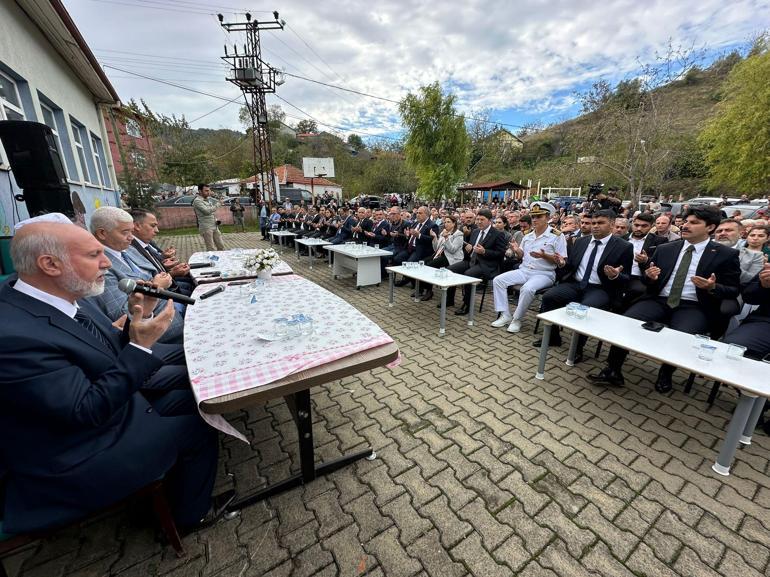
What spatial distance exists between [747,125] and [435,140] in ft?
49.3

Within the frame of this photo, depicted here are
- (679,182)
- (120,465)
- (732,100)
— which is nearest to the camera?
(120,465)

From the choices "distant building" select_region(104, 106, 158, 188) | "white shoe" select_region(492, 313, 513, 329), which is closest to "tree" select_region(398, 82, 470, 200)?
"distant building" select_region(104, 106, 158, 188)

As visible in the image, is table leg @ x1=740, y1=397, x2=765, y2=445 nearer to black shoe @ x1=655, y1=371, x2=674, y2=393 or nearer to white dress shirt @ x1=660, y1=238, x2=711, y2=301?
black shoe @ x1=655, y1=371, x2=674, y2=393

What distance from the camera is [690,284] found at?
3.19 m

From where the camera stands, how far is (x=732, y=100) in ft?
47.9

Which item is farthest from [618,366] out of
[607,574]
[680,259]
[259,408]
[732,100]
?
[732,100]

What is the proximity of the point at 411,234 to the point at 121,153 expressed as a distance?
45.0 feet

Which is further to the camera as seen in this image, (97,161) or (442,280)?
(97,161)

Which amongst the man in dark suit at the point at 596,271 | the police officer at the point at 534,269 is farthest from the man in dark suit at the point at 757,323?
the police officer at the point at 534,269

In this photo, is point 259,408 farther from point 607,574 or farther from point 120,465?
point 607,574

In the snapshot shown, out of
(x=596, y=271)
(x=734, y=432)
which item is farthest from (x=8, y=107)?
(x=734, y=432)

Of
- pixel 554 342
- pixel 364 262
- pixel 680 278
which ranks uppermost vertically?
pixel 680 278

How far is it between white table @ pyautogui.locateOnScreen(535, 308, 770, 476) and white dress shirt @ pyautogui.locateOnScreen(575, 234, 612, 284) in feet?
3.25

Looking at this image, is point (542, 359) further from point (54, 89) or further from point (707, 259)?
point (54, 89)
